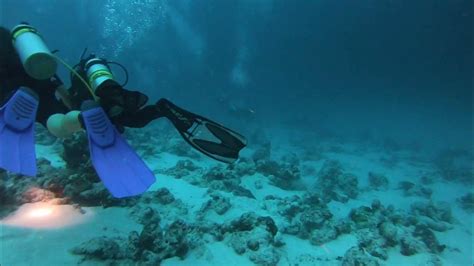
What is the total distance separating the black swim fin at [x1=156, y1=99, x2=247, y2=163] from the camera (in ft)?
11.5

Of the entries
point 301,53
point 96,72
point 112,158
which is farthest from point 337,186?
point 301,53

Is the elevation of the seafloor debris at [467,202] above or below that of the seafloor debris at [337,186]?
above

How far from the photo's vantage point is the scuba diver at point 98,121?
10.5 feet

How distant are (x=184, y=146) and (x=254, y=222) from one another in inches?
260

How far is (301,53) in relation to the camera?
53.5 m

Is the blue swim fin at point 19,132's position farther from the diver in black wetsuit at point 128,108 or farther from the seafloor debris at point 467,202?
the seafloor debris at point 467,202

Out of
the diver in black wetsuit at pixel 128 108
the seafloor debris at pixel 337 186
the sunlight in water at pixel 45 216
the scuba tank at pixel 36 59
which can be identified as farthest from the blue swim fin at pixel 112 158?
the seafloor debris at pixel 337 186

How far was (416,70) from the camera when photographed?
44.2 m

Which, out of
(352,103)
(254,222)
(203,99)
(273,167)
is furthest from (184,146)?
(352,103)

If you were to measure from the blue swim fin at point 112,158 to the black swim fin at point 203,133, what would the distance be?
53 centimetres

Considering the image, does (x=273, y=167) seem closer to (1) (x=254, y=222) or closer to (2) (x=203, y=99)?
(1) (x=254, y=222)

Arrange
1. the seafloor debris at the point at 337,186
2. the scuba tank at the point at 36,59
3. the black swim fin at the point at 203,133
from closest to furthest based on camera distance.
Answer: the scuba tank at the point at 36,59 < the black swim fin at the point at 203,133 < the seafloor debris at the point at 337,186

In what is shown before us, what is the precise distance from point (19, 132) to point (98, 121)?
2.58 ft

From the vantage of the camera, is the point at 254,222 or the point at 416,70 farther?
the point at 416,70
